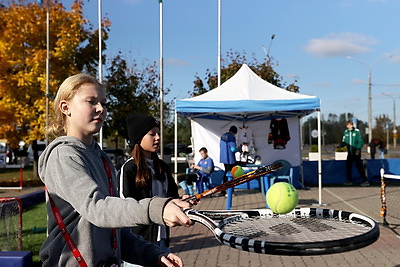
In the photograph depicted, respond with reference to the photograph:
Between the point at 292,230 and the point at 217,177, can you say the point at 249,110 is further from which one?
the point at 292,230

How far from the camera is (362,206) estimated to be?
1175 centimetres

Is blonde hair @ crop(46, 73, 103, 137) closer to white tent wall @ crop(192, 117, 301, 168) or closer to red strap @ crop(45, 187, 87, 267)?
red strap @ crop(45, 187, 87, 267)

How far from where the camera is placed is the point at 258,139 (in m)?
16.3

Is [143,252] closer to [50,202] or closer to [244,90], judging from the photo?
[50,202]

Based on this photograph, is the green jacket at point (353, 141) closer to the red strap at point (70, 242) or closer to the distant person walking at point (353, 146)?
the distant person walking at point (353, 146)

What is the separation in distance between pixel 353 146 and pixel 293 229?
14.9 m

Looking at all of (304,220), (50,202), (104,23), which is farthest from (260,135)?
(50,202)

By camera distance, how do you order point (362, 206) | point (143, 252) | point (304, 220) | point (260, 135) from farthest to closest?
point (260, 135), point (362, 206), point (304, 220), point (143, 252)

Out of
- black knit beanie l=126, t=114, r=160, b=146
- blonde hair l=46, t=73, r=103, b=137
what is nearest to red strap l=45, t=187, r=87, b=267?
blonde hair l=46, t=73, r=103, b=137

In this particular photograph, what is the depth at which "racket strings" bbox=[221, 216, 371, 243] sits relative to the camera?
7.54 feet

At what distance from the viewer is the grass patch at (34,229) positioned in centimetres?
738

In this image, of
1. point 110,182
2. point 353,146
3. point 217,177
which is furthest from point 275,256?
point 353,146

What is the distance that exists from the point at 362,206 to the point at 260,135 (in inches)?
210

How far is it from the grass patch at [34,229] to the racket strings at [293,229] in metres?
4.27
